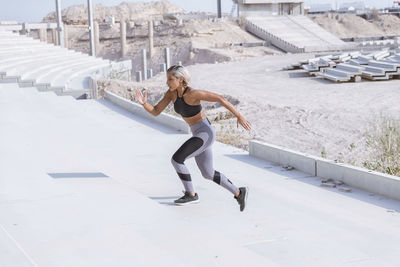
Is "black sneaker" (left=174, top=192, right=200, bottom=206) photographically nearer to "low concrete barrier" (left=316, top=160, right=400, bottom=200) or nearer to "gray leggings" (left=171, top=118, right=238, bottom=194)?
"gray leggings" (left=171, top=118, right=238, bottom=194)

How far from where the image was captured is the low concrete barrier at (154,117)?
1099 centimetres

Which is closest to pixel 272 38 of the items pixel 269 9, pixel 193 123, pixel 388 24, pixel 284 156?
pixel 269 9

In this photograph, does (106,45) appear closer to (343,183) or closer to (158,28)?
(158,28)

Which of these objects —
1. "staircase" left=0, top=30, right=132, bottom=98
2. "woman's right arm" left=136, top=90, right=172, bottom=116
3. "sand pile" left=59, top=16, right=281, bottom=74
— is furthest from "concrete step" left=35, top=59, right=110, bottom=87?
"sand pile" left=59, top=16, right=281, bottom=74

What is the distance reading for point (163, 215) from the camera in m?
6.13

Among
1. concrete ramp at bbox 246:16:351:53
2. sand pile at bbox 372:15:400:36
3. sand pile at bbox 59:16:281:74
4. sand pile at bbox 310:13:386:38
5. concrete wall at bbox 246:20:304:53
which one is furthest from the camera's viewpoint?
sand pile at bbox 372:15:400:36

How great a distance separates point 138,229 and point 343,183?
2738 mm

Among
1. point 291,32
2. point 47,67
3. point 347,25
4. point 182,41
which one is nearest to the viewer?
point 47,67

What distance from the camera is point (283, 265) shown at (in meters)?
4.75

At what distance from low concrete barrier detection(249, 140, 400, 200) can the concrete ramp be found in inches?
1472

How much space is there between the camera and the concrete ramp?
49.7 meters

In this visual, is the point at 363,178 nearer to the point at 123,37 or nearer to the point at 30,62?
the point at 30,62

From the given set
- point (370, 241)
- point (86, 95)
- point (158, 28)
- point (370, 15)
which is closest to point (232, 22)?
point (158, 28)

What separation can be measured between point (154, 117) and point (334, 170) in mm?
5342
